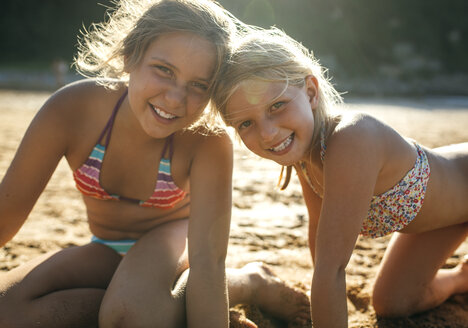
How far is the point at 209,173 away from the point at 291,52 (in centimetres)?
67

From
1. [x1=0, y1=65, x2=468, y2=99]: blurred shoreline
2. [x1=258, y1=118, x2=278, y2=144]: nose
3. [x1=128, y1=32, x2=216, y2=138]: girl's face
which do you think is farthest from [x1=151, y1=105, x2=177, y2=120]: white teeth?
[x1=0, y1=65, x2=468, y2=99]: blurred shoreline

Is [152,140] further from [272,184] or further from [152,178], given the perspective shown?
[272,184]

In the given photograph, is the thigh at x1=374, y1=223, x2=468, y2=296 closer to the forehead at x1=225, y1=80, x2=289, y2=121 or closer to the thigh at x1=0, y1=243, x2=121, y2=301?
the forehead at x1=225, y1=80, x2=289, y2=121

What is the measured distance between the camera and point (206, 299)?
1860mm

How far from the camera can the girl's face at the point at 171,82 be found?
6.28ft

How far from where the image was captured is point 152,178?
2180 millimetres

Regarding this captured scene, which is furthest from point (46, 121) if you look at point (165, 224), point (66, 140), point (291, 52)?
point (291, 52)

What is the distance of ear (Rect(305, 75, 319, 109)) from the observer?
2.07 metres

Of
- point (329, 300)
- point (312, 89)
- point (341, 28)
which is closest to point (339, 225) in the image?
point (329, 300)

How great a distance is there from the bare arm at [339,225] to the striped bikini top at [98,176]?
2.59 feet

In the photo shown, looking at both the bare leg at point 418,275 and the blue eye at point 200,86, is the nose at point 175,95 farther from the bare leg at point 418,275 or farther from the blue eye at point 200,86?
the bare leg at point 418,275

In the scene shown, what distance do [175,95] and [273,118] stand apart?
438 mm

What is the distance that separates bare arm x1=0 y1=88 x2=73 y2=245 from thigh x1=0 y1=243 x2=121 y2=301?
222mm

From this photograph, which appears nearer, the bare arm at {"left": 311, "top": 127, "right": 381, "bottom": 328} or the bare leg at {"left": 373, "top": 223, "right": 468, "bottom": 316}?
the bare arm at {"left": 311, "top": 127, "right": 381, "bottom": 328}
